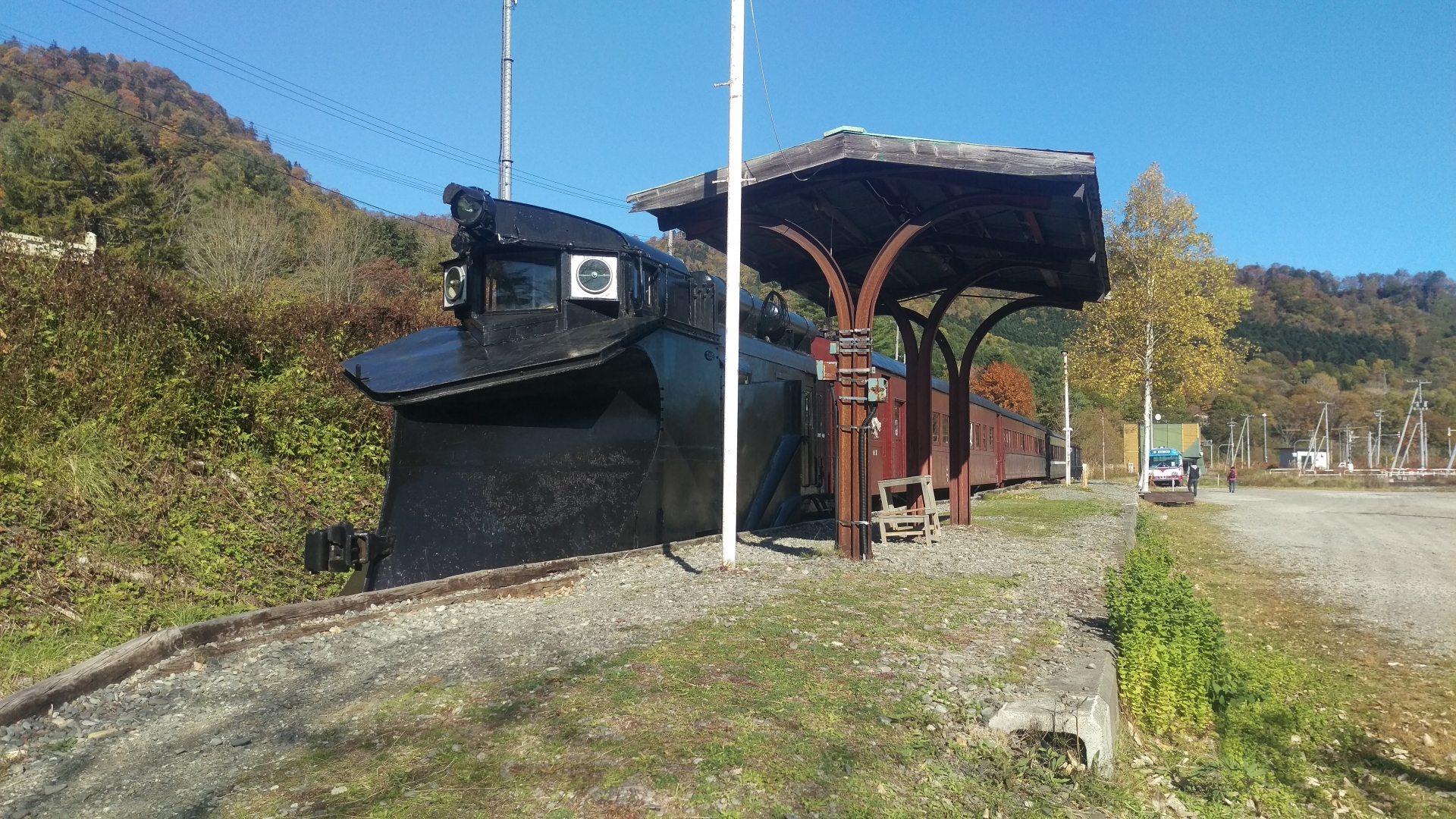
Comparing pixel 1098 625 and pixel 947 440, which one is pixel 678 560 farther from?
pixel 947 440

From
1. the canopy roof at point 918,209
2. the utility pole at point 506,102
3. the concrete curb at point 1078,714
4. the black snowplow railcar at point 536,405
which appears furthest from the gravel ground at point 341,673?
the utility pole at point 506,102

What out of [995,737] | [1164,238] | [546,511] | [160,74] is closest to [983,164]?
[546,511]

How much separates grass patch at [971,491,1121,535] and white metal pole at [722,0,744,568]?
6.34 meters

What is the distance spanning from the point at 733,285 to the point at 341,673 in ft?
15.8

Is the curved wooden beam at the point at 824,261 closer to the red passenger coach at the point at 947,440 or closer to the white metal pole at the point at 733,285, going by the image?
the red passenger coach at the point at 947,440

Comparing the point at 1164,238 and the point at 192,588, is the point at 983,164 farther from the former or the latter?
the point at 1164,238

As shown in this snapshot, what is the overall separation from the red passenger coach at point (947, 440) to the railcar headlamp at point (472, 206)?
3.53 metres

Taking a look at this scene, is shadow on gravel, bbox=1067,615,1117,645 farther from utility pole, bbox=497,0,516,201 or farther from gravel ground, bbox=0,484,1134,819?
utility pole, bbox=497,0,516,201

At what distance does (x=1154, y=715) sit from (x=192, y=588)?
23.9ft

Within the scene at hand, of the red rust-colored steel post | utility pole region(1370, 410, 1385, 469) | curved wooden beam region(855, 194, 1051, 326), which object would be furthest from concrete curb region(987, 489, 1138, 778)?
utility pole region(1370, 410, 1385, 469)

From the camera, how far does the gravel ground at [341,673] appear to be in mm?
3197

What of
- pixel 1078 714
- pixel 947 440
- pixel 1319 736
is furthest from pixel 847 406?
pixel 947 440

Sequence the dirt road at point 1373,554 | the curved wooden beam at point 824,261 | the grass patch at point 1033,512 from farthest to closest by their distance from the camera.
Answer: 1. the grass patch at point 1033,512
2. the curved wooden beam at point 824,261
3. the dirt road at point 1373,554

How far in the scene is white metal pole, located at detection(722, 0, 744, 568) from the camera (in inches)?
300
